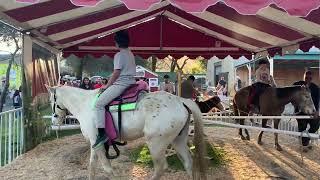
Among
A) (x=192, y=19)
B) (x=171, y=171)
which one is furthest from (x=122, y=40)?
(x=192, y=19)

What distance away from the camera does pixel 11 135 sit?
8.11m

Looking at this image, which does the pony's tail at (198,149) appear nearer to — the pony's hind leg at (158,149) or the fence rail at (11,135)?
the pony's hind leg at (158,149)

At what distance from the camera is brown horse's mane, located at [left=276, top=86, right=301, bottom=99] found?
891cm

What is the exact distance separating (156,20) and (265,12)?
14.5 ft

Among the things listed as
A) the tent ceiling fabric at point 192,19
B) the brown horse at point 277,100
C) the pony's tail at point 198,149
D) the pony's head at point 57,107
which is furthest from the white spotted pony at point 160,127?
the brown horse at point 277,100

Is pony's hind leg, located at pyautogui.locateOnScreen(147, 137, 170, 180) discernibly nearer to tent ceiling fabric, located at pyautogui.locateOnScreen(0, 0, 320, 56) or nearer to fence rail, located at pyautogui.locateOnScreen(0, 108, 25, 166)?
tent ceiling fabric, located at pyautogui.locateOnScreen(0, 0, 320, 56)

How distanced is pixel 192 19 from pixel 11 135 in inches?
180

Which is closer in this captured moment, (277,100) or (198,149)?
(198,149)

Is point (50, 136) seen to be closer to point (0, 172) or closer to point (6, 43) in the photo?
point (0, 172)

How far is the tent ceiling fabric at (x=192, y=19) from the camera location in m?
4.24

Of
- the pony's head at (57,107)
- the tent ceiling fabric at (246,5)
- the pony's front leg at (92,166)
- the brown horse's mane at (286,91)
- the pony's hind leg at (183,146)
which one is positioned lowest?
the pony's front leg at (92,166)

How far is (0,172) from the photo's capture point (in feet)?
23.1

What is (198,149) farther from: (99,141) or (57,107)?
(57,107)

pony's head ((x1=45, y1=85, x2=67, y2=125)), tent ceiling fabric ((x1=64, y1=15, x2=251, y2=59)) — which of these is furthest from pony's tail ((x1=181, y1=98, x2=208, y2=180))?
tent ceiling fabric ((x1=64, y1=15, x2=251, y2=59))
